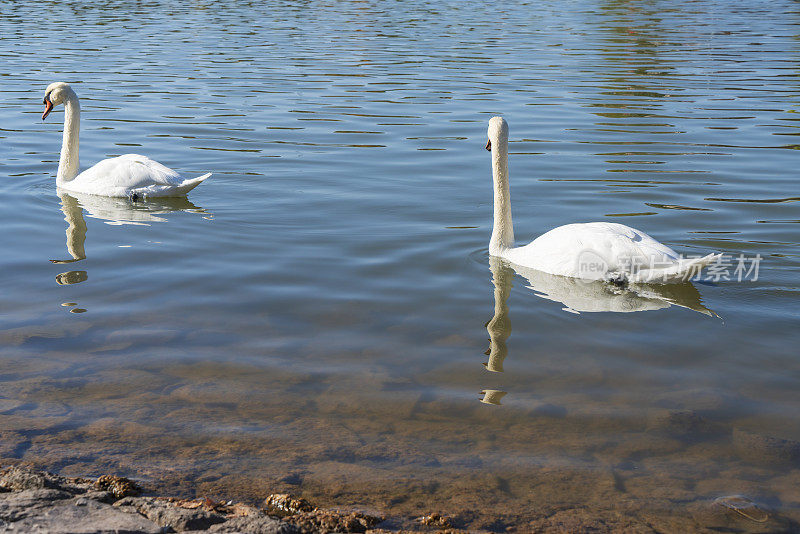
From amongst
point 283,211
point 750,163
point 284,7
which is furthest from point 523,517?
point 284,7

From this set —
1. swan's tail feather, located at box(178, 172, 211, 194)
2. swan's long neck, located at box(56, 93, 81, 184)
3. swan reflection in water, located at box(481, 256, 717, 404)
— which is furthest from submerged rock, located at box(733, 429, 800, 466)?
swan's long neck, located at box(56, 93, 81, 184)

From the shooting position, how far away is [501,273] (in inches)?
326

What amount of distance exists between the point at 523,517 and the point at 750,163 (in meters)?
9.33

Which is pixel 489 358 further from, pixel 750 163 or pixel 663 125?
pixel 663 125

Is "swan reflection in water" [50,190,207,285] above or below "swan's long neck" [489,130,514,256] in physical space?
below

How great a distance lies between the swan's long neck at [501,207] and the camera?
852 centimetres

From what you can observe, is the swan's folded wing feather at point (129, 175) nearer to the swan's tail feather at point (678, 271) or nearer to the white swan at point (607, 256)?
the white swan at point (607, 256)

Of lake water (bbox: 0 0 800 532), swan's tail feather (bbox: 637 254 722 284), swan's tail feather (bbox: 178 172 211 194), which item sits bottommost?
lake water (bbox: 0 0 800 532)

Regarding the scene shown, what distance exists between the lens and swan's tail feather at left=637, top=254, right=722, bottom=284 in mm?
6812

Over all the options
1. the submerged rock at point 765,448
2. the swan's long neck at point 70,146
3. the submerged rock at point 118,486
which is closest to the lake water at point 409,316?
the submerged rock at point 765,448

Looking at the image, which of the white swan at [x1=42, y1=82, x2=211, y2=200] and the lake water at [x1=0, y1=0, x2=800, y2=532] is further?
the white swan at [x1=42, y1=82, x2=211, y2=200]

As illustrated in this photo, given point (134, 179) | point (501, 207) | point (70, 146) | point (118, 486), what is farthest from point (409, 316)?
point (70, 146)

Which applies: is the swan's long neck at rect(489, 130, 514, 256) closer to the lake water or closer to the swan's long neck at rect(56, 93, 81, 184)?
the lake water

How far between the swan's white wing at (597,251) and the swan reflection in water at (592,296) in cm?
11
